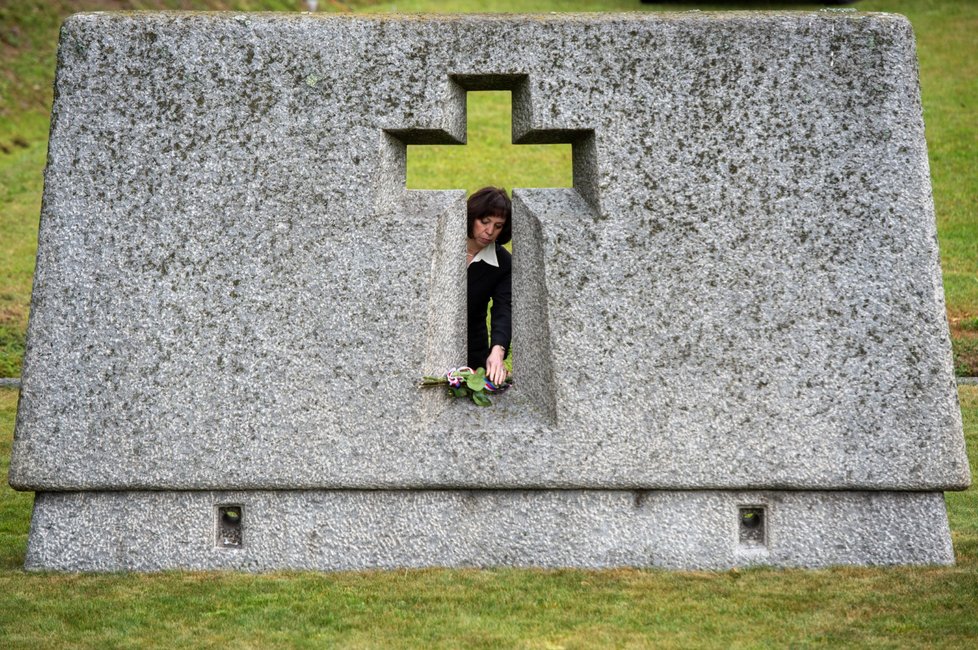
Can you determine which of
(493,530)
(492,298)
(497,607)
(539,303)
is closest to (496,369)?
(539,303)

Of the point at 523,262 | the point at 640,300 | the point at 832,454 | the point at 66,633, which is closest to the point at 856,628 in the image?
the point at 832,454

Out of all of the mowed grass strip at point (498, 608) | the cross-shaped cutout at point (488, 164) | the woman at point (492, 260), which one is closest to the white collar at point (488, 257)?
the woman at point (492, 260)

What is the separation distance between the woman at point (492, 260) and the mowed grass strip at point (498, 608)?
1.13 metres

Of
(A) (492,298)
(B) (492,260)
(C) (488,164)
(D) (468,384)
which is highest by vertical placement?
(C) (488,164)

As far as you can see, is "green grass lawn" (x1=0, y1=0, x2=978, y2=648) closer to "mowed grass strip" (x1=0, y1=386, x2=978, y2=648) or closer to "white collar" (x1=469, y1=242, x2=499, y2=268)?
"mowed grass strip" (x1=0, y1=386, x2=978, y2=648)

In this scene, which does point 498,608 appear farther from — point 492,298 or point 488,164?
point 488,164

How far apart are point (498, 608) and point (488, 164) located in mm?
11289

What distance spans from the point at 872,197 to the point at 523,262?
4.35 feet

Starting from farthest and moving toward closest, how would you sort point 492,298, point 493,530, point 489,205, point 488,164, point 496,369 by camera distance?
point 488,164
point 492,298
point 489,205
point 496,369
point 493,530

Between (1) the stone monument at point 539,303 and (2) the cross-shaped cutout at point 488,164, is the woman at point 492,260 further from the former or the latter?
(2) the cross-shaped cutout at point 488,164

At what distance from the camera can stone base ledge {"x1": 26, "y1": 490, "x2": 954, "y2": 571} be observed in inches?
176

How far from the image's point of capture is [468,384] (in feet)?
15.4

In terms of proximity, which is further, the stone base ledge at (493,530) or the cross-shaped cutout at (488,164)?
the cross-shaped cutout at (488,164)

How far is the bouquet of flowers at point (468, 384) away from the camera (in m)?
4.68
